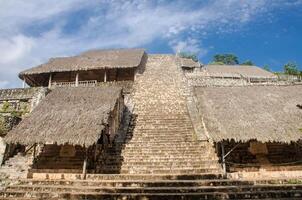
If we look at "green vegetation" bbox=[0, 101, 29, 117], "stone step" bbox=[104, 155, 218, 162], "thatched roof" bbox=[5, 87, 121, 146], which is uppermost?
"green vegetation" bbox=[0, 101, 29, 117]

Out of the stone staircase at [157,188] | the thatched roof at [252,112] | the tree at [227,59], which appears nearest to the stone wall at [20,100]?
the stone staircase at [157,188]

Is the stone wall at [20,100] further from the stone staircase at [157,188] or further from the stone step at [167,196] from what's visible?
the stone step at [167,196]

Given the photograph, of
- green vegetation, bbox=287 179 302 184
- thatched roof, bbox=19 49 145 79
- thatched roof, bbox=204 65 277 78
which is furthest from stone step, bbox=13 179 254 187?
thatched roof, bbox=204 65 277 78

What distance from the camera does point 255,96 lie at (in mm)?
13844

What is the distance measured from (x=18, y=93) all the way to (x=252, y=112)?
12.0m

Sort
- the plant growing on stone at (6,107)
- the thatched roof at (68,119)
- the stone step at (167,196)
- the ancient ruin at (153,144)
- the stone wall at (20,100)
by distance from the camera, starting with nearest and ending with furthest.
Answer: the stone step at (167,196) < the ancient ruin at (153,144) < the thatched roof at (68,119) < the stone wall at (20,100) < the plant growing on stone at (6,107)

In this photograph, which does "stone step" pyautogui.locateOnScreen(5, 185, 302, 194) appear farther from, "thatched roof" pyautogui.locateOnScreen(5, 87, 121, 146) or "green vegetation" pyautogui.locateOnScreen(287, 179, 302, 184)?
"thatched roof" pyautogui.locateOnScreen(5, 87, 121, 146)

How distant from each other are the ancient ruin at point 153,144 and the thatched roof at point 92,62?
415 centimetres

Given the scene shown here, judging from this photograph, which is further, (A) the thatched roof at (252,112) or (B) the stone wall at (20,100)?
(B) the stone wall at (20,100)

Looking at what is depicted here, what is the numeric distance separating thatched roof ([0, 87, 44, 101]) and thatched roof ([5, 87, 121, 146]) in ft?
8.97

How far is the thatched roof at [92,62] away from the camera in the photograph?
19.7m

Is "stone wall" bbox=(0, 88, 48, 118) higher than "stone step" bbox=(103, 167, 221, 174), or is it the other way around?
"stone wall" bbox=(0, 88, 48, 118)

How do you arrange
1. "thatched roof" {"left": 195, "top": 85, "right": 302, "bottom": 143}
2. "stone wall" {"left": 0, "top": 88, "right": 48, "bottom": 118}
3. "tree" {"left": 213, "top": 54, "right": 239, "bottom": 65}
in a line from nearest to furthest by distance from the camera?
"thatched roof" {"left": 195, "top": 85, "right": 302, "bottom": 143} → "stone wall" {"left": 0, "top": 88, "right": 48, "bottom": 118} → "tree" {"left": 213, "top": 54, "right": 239, "bottom": 65}

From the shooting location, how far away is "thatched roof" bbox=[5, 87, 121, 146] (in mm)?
10359
